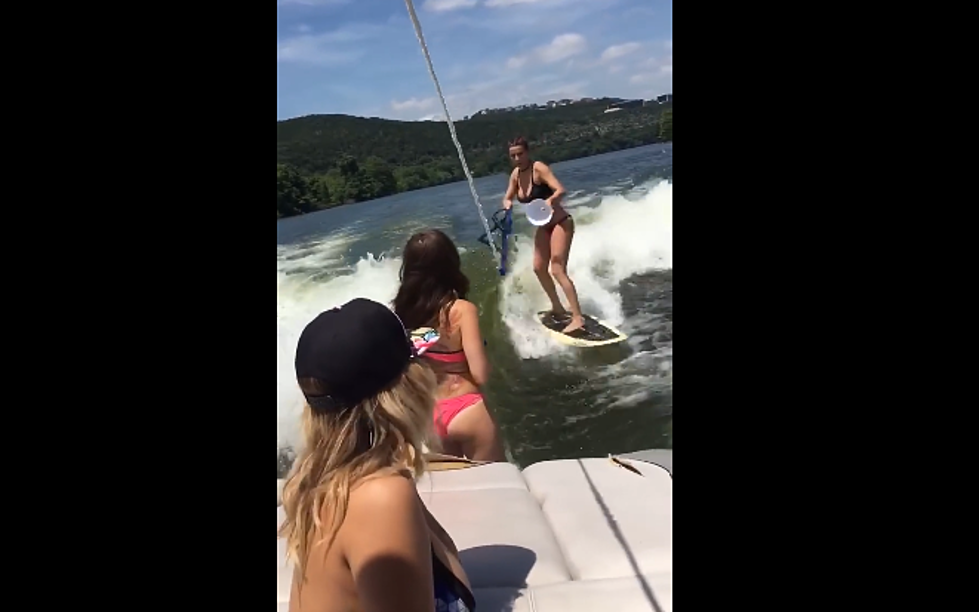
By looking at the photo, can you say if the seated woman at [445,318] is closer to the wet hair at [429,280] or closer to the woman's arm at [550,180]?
the wet hair at [429,280]

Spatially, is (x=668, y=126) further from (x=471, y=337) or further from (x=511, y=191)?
(x=511, y=191)

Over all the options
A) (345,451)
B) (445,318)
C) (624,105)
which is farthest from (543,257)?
(624,105)

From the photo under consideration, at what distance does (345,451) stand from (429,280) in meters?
1.37

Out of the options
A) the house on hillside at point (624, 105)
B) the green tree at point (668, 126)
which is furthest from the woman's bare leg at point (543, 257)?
the house on hillside at point (624, 105)

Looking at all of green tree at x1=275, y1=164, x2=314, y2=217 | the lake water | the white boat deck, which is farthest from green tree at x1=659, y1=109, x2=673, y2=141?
green tree at x1=275, y1=164, x2=314, y2=217

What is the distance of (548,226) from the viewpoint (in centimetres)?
615

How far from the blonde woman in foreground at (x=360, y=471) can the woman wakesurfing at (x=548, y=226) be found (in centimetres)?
414

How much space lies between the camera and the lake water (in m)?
5.59

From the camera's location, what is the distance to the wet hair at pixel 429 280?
2.64m

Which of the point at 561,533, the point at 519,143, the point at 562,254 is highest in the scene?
the point at 519,143

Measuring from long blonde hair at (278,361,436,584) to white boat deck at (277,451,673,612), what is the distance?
1.63 feet

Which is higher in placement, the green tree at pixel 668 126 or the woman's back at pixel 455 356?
the green tree at pixel 668 126
